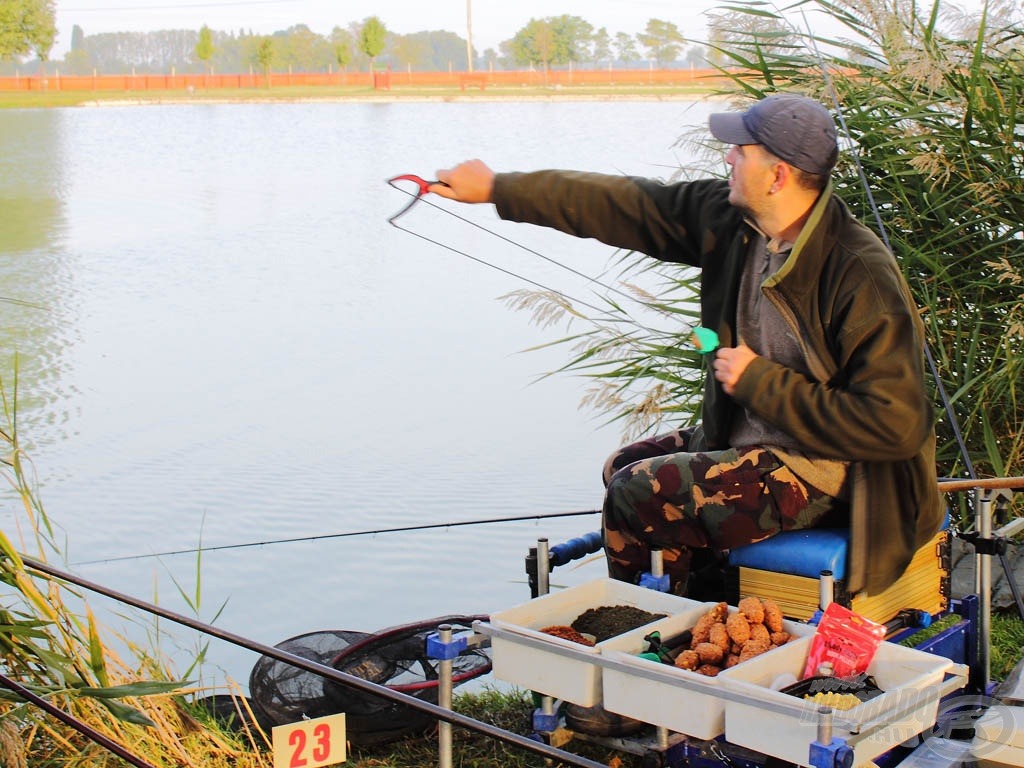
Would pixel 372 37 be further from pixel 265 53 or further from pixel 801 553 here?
pixel 801 553

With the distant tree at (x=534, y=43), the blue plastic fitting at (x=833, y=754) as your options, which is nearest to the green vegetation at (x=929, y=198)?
the blue plastic fitting at (x=833, y=754)

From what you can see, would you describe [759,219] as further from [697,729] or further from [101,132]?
[101,132]

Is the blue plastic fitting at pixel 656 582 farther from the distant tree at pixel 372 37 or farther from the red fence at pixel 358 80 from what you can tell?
the distant tree at pixel 372 37

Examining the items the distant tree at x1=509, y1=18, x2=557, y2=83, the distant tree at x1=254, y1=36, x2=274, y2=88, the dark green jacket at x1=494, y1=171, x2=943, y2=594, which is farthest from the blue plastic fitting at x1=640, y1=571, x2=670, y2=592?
the distant tree at x1=254, y1=36, x2=274, y2=88

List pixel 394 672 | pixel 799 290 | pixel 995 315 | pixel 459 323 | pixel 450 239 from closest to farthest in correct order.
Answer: pixel 799 290
pixel 394 672
pixel 995 315
pixel 459 323
pixel 450 239

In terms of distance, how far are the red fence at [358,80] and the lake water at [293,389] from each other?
371 inches

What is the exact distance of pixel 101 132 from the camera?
51.6 feet

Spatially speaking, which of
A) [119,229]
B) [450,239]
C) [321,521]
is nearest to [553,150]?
[450,239]

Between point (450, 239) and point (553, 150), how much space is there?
6.22ft

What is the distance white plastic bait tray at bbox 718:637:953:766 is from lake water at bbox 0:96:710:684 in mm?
1494

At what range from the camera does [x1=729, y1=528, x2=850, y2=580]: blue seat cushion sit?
2.28 m

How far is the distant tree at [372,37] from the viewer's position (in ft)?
90.0

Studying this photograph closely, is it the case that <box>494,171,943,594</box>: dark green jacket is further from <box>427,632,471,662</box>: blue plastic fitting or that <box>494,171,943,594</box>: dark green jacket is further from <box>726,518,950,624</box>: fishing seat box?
<box>427,632,471,662</box>: blue plastic fitting

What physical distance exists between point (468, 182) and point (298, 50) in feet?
122
